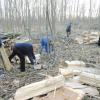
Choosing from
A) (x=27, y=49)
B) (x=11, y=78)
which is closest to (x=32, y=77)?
(x=11, y=78)

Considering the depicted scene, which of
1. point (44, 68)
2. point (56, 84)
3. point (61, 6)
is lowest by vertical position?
point (44, 68)

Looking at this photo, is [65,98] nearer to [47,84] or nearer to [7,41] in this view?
[47,84]

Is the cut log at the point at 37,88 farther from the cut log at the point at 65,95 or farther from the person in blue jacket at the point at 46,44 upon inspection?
the person in blue jacket at the point at 46,44

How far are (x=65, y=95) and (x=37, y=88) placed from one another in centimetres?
54

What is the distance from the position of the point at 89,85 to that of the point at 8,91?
6.06 ft

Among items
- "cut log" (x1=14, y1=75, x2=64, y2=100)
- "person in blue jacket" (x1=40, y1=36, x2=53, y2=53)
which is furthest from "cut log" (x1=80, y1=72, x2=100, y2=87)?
"person in blue jacket" (x1=40, y1=36, x2=53, y2=53)

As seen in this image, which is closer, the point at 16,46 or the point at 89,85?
the point at 89,85

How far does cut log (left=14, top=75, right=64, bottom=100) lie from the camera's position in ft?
13.6

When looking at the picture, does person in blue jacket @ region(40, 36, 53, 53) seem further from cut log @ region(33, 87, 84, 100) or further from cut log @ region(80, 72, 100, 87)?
cut log @ region(33, 87, 84, 100)

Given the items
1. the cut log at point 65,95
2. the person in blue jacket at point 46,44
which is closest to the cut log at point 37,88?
the cut log at point 65,95

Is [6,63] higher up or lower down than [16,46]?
lower down

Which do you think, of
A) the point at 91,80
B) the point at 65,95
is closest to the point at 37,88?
the point at 65,95

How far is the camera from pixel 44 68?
7340 millimetres

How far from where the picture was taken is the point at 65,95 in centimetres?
421
